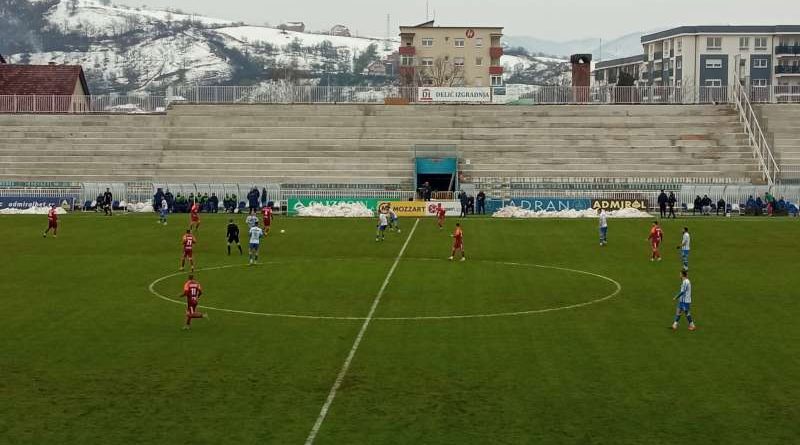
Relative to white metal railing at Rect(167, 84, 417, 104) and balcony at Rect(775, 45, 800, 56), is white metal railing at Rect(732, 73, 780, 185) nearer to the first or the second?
white metal railing at Rect(167, 84, 417, 104)

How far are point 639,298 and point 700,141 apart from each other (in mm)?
54225

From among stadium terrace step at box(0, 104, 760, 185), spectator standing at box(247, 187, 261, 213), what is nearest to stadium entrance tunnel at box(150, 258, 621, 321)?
spectator standing at box(247, 187, 261, 213)

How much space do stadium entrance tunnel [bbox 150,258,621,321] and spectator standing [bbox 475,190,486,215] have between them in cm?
2823

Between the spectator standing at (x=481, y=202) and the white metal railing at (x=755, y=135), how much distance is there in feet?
71.9

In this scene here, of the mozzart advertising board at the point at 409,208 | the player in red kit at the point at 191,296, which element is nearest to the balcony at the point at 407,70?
the mozzart advertising board at the point at 409,208

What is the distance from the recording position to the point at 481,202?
244 ft

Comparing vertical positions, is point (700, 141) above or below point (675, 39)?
below

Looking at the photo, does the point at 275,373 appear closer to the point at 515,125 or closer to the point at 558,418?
the point at 558,418

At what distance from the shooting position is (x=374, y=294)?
3578cm

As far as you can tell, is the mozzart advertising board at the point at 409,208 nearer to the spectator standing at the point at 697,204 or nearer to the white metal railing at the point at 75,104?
the spectator standing at the point at 697,204

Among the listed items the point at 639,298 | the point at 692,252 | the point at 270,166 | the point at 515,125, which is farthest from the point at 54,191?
the point at 639,298

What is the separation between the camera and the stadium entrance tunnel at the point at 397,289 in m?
32.5

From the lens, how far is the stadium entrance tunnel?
32500 millimetres

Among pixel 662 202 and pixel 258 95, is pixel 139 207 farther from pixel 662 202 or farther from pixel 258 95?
pixel 662 202
